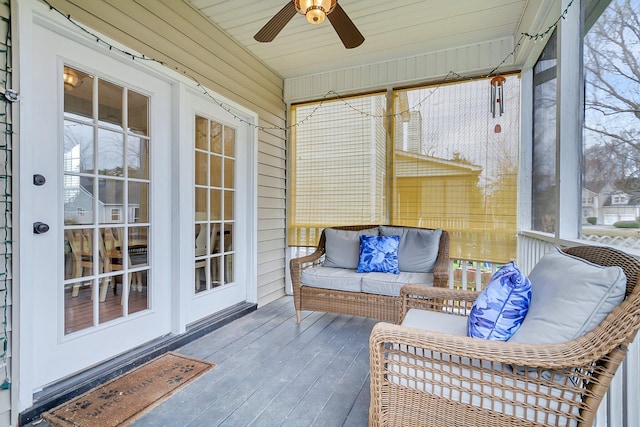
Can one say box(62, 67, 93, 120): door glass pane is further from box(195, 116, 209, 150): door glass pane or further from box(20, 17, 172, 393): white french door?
box(195, 116, 209, 150): door glass pane

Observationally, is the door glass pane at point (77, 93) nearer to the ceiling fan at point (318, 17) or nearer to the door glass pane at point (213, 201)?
the door glass pane at point (213, 201)

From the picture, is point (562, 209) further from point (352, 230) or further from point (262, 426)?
point (262, 426)

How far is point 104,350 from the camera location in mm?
2123

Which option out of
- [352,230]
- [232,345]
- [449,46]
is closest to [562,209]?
[352,230]

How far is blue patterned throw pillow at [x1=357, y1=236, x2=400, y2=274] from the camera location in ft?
9.75

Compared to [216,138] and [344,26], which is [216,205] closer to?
[216,138]

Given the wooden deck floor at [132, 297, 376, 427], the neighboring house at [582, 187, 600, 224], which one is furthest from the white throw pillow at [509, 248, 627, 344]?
the wooden deck floor at [132, 297, 376, 427]

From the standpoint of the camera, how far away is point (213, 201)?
10.1 feet

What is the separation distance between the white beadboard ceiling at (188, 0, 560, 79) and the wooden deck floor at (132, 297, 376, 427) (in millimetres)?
2786

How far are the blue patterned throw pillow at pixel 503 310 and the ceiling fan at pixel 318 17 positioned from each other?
168 cm

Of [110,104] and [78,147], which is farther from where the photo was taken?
[110,104]

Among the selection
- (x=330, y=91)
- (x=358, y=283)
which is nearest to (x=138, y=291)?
(x=358, y=283)

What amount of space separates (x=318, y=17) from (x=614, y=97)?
1.57 metres

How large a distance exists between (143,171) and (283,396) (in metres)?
1.88
